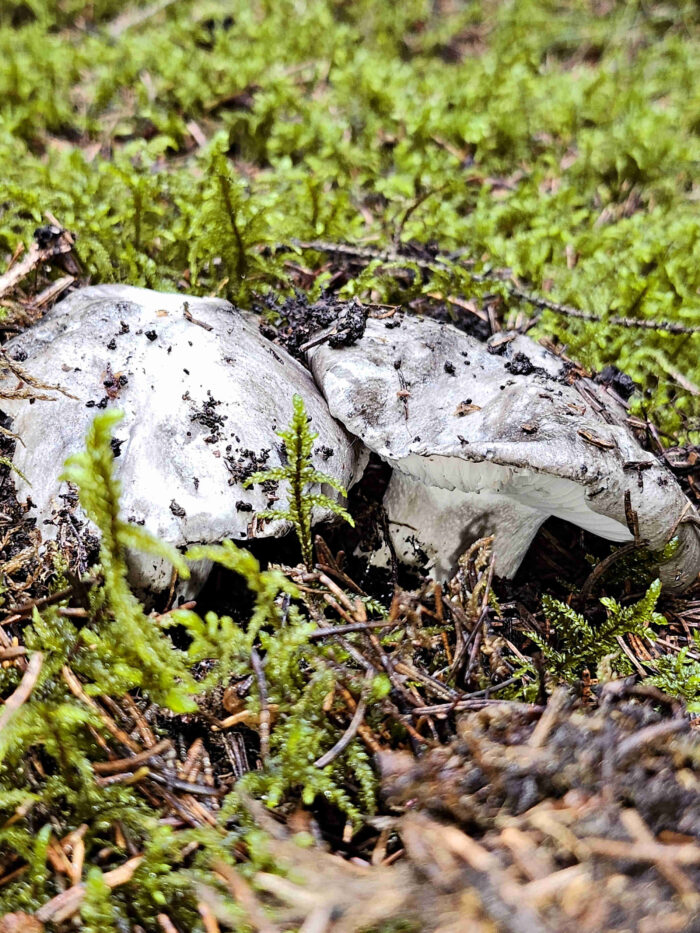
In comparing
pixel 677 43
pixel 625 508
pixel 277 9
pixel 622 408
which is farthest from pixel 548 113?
pixel 625 508

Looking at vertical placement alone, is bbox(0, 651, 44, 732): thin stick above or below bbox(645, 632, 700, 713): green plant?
above

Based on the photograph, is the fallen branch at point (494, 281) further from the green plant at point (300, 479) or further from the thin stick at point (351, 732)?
the thin stick at point (351, 732)

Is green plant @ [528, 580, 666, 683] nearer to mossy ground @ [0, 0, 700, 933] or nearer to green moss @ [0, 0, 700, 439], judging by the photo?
mossy ground @ [0, 0, 700, 933]

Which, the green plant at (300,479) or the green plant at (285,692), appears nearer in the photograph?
the green plant at (285,692)

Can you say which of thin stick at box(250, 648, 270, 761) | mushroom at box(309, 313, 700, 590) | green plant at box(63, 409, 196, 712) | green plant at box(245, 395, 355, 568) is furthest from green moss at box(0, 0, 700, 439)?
thin stick at box(250, 648, 270, 761)

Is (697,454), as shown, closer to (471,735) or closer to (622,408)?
(622,408)

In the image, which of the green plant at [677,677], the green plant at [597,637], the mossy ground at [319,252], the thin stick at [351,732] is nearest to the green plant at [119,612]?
the mossy ground at [319,252]
